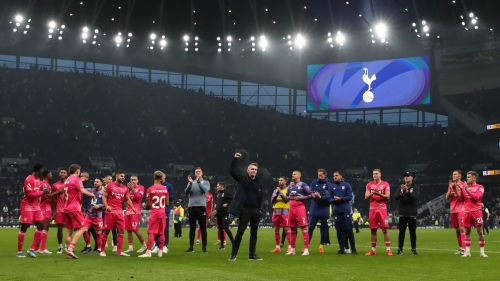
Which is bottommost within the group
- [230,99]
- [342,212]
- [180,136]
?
[342,212]

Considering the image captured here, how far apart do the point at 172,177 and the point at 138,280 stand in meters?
51.9

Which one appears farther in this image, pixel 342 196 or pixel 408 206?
pixel 342 196

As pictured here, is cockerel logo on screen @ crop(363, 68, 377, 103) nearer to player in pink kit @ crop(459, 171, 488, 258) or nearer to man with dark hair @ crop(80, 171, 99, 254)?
player in pink kit @ crop(459, 171, 488, 258)

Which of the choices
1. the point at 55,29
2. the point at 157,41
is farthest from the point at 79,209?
the point at 157,41

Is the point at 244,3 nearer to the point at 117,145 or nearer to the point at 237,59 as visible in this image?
→ the point at 237,59

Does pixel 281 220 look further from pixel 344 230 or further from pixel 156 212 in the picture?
pixel 156 212

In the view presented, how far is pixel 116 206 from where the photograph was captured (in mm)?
17172

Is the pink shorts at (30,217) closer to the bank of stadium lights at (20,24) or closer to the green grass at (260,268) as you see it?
the green grass at (260,268)

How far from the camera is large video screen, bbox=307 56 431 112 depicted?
171 ft

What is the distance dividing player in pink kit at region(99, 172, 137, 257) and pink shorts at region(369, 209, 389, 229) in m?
6.75

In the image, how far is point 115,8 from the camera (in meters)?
50.8

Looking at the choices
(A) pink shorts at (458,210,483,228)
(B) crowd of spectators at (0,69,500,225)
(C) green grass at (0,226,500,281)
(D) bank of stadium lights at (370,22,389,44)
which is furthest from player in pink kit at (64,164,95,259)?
(B) crowd of spectators at (0,69,500,225)

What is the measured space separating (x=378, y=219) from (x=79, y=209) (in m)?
8.18

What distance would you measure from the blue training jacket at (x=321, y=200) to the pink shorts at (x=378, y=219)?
4.76 ft
